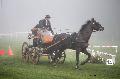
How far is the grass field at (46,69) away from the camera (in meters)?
9.70

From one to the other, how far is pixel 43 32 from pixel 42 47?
53 cm

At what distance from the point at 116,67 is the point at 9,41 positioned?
4.18 metres

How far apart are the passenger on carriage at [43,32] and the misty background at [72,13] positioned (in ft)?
0.50

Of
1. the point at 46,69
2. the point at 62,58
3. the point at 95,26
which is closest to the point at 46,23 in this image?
the point at 62,58

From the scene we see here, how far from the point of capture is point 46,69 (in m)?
10.6

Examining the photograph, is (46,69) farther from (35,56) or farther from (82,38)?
(82,38)

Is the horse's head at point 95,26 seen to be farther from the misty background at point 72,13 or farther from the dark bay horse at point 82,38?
the misty background at point 72,13

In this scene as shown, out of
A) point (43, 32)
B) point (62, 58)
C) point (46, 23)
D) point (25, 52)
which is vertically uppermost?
point (46, 23)

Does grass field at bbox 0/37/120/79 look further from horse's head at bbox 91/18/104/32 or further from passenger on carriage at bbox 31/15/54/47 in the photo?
horse's head at bbox 91/18/104/32

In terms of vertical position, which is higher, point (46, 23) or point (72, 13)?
point (72, 13)

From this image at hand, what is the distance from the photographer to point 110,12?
36.2 feet

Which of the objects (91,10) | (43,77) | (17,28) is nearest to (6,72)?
(43,77)

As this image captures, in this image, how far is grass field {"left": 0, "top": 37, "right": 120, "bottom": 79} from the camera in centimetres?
970

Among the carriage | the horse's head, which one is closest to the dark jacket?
the carriage
